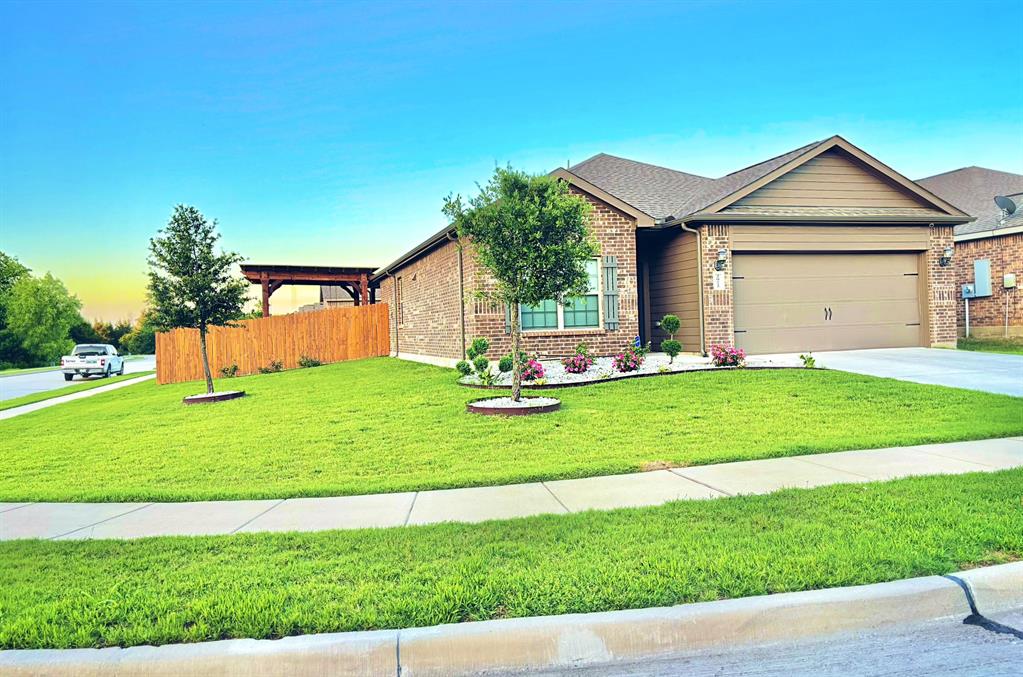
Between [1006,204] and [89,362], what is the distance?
35.9 metres

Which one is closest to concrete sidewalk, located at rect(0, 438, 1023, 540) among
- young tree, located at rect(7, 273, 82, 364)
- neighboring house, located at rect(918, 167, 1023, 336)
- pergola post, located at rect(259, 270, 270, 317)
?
neighboring house, located at rect(918, 167, 1023, 336)

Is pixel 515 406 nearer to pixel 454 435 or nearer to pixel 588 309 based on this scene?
pixel 454 435

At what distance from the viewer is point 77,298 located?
7131 centimetres

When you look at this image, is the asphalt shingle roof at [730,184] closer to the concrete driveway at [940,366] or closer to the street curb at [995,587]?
the concrete driveway at [940,366]

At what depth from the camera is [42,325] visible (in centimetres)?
5888

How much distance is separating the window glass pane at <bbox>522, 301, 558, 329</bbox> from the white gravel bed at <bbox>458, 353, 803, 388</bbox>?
834 mm

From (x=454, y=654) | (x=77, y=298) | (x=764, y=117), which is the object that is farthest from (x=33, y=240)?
(x=77, y=298)

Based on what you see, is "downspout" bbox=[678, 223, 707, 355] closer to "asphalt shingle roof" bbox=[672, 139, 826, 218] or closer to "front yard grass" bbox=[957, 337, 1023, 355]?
"asphalt shingle roof" bbox=[672, 139, 826, 218]

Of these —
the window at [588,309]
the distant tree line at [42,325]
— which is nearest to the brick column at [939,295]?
the window at [588,309]

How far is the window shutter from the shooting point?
1520 centimetres

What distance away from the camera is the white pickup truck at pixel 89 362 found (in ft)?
97.7

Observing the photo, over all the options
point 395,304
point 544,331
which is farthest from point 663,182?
point 395,304

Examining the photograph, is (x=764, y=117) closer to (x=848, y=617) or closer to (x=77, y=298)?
(x=848, y=617)

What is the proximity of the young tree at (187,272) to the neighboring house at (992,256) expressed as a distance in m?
18.9
